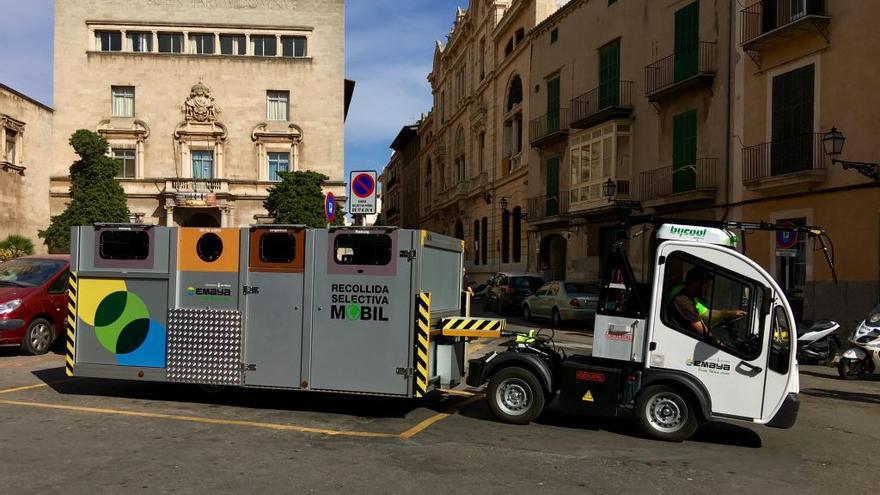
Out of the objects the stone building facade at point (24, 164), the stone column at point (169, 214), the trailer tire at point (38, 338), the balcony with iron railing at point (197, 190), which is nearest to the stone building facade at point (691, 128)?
the trailer tire at point (38, 338)

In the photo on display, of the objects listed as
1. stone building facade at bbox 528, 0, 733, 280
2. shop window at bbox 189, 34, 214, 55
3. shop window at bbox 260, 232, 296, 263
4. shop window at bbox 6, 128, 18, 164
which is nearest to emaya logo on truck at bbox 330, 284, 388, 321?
shop window at bbox 260, 232, 296, 263

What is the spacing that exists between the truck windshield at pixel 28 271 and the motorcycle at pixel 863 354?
1439 cm

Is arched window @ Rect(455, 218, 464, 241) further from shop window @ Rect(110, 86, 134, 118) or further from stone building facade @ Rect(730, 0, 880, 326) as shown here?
stone building facade @ Rect(730, 0, 880, 326)

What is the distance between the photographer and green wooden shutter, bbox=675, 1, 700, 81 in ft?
73.6

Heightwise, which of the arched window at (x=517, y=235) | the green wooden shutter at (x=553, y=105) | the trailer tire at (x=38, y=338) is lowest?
the trailer tire at (x=38, y=338)

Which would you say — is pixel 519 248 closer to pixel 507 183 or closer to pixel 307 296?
pixel 507 183

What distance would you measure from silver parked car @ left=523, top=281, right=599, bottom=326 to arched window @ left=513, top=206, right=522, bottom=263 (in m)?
13.5

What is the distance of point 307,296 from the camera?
848cm

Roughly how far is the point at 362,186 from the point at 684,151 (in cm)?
1501

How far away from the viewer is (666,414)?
751 cm

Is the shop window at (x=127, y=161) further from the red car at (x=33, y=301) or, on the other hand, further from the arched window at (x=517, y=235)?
the red car at (x=33, y=301)

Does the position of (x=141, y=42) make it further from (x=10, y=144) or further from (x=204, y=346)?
(x=204, y=346)

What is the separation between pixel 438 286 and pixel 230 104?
135 ft

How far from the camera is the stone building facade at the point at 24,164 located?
3866 centimetres
